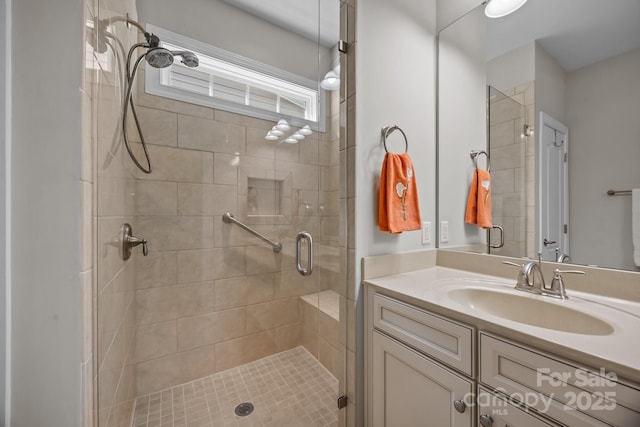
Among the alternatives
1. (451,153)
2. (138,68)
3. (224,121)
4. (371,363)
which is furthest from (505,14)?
(138,68)

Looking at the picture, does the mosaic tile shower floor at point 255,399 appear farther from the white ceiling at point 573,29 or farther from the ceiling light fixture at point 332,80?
the white ceiling at point 573,29

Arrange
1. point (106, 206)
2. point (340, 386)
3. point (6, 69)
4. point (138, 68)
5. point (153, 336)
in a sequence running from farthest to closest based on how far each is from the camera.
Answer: point (153, 336)
point (138, 68)
point (340, 386)
point (106, 206)
point (6, 69)

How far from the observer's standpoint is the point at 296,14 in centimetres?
170

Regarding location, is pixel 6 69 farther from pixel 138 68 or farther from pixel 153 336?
pixel 153 336

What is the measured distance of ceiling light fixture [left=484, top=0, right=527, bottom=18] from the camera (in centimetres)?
123

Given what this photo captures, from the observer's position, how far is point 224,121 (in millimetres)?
1695

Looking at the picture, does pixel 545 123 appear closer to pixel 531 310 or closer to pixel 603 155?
pixel 603 155

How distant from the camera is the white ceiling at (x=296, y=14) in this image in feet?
4.87

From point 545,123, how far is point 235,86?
175 centimetres

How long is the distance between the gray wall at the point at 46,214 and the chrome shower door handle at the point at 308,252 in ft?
3.89

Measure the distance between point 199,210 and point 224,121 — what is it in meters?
0.62

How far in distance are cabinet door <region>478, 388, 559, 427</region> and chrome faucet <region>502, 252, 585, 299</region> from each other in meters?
0.50

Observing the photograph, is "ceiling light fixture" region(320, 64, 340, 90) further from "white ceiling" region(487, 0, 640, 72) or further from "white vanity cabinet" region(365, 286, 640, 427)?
"white vanity cabinet" region(365, 286, 640, 427)

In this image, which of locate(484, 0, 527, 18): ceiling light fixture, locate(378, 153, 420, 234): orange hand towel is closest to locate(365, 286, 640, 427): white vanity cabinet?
locate(378, 153, 420, 234): orange hand towel
